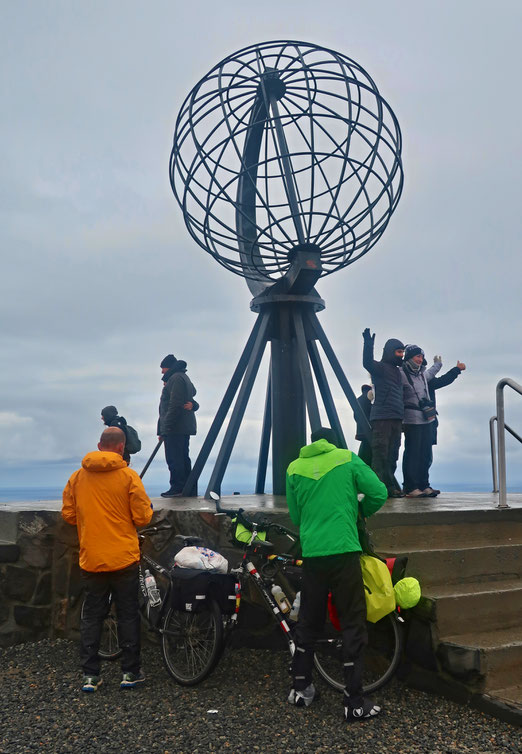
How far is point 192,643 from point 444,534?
2105 mm

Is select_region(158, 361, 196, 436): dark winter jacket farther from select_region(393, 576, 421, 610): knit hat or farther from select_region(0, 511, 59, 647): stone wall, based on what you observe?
select_region(393, 576, 421, 610): knit hat

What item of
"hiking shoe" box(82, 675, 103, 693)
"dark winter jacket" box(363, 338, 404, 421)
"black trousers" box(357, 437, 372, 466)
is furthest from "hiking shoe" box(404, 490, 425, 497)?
"hiking shoe" box(82, 675, 103, 693)

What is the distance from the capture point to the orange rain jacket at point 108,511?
16.5ft

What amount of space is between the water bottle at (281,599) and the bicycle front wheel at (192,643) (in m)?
0.41

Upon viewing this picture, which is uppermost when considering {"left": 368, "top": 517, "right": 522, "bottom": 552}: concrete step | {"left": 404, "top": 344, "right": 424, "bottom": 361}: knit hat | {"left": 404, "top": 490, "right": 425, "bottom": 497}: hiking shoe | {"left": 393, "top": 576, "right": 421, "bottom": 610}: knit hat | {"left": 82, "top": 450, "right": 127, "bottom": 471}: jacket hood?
{"left": 404, "top": 344, "right": 424, "bottom": 361}: knit hat

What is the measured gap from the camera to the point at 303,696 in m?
4.44

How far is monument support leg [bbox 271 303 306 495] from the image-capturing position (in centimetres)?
808

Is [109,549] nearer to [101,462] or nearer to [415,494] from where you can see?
[101,462]

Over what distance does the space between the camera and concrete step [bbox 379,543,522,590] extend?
217 centimetres

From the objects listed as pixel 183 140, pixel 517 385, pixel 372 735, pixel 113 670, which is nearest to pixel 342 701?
pixel 372 735

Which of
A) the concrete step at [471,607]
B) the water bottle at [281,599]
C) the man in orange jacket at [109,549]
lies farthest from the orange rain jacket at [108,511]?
the concrete step at [471,607]

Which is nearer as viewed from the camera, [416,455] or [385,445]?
[385,445]

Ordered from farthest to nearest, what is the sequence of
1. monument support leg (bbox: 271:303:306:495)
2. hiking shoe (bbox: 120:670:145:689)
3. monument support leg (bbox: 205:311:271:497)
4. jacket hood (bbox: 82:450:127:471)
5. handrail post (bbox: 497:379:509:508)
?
1. monument support leg (bbox: 271:303:306:495)
2. monument support leg (bbox: 205:311:271:497)
3. handrail post (bbox: 497:379:509:508)
4. jacket hood (bbox: 82:450:127:471)
5. hiking shoe (bbox: 120:670:145:689)

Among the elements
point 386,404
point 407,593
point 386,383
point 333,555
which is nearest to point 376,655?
point 407,593
